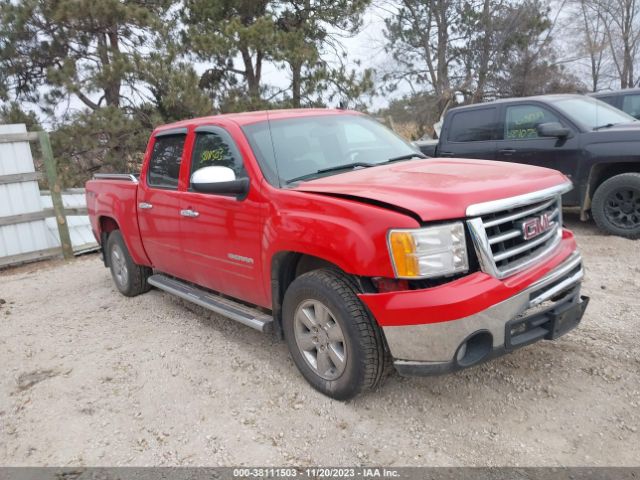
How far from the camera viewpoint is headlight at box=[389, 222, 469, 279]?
271cm

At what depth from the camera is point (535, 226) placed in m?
3.11

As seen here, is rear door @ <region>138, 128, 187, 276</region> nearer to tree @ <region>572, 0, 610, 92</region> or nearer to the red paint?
the red paint

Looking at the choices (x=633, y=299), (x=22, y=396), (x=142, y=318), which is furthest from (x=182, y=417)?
(x=633, y=299)

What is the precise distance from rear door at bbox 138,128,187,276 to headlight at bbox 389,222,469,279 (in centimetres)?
233

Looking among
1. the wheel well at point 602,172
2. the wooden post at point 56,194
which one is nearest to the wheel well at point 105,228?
the wooden post at point 56,194

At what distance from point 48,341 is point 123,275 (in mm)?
1282

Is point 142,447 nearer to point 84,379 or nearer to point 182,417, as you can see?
point 182,417

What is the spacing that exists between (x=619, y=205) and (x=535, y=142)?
1316 millimetres

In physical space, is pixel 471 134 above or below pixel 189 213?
above

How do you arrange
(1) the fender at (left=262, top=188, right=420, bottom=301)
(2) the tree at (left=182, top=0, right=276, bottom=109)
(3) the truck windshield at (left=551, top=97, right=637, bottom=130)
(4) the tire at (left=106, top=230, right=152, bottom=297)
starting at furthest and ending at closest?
1. (2) the tree at (left=182, top=0, right=276, bottom=109)
2. (3) the truck windshield at (left=551, top=97, right=637, bottom=130)
3. (4) the tire at (left=106, top=230, right=152, bottom=297)
4. (1) the fender at (left=262, top=188, right=420, bottom=301)

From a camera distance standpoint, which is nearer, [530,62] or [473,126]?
[473,126]

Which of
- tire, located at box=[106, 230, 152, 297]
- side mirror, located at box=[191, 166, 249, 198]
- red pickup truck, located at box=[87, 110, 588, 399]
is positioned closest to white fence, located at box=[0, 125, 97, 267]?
tire, located at box=[106, 230, 152, 297]

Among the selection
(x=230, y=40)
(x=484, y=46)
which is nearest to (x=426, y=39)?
(x=484, y=46)

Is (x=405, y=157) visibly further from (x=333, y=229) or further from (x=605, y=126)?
(x=605, y=126)
